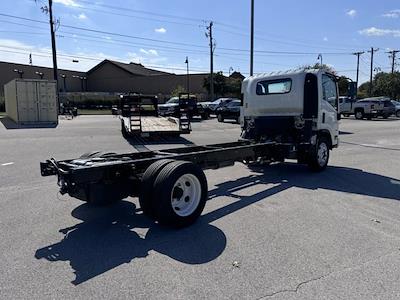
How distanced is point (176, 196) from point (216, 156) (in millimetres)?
1723

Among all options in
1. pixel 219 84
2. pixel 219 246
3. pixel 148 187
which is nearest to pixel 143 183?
pixel 148 187

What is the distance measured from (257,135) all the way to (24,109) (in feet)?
76.4

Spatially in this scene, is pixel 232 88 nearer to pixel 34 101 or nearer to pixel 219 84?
pixel 219 84

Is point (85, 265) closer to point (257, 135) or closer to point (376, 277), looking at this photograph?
point (376, 277)

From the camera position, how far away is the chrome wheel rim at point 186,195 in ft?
18.2

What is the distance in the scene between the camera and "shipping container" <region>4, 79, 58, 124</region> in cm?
2853

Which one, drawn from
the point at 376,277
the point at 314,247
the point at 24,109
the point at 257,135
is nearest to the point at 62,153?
the point at 257,135

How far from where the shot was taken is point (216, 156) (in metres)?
7.13

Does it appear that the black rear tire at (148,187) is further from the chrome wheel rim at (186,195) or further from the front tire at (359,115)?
the front tire at (359,115)

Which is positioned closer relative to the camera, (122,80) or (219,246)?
(219,246)

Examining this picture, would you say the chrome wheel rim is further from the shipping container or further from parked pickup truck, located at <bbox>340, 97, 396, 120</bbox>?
parked pickup truck, located at <bbox>340, 97, 396, 120</bbox>

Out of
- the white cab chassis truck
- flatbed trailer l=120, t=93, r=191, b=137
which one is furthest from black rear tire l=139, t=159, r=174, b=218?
flatbed trailer l=120, t=93, r=191, b=137

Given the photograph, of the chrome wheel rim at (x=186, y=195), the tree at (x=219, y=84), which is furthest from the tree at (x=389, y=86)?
the chrome wheel rim at (x=186, y=195)

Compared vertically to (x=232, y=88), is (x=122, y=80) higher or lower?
higher
